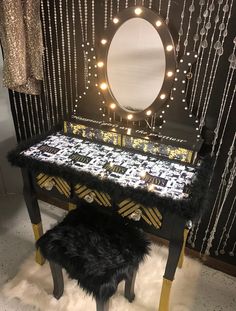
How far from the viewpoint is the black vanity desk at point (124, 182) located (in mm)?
1077

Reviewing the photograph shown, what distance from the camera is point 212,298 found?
155 centimetres

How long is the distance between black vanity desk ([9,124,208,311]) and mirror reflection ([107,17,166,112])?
0.28m

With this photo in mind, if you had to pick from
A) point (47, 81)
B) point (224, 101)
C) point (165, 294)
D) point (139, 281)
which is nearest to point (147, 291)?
point (139, 281)

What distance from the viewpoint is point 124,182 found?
44.6 inches

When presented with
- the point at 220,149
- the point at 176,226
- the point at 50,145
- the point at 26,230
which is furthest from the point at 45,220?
the point at 220,149

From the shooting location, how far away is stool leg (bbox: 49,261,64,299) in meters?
1.38

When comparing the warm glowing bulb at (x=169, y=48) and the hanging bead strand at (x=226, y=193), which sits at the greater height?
the warm glowing bulb at (x=169, y=48)

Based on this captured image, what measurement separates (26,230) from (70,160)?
3.18ft

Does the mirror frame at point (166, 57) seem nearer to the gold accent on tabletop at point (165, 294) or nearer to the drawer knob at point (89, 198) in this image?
the drawer knob at point (89, 198)

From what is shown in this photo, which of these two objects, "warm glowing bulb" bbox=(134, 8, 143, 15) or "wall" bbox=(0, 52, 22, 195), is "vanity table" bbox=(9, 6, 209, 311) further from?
"wall" bbox=(0, 52, 22, 195)

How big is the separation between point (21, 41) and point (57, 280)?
1.32 metres

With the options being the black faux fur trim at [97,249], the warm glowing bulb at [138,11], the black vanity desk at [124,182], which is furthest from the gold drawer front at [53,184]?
the warm glowing bulb at [138,11]

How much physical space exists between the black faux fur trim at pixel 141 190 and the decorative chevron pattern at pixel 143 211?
0.13 feet

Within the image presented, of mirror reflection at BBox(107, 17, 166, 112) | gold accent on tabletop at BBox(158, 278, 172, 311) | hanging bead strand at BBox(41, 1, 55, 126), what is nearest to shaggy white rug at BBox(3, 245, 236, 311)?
gold accent on tabletop at BBox(158, 278, 172, 311)
